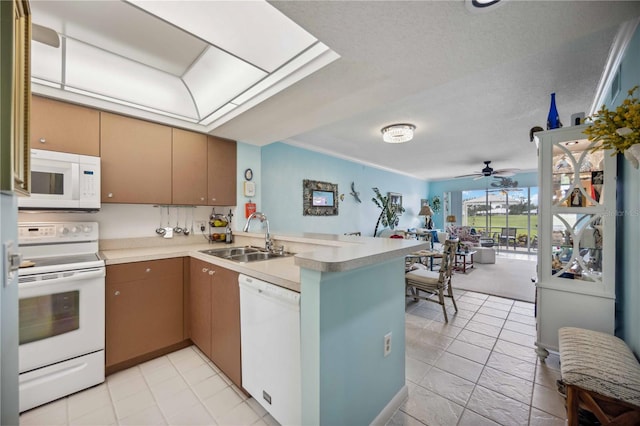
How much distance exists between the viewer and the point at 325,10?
122 centimetres

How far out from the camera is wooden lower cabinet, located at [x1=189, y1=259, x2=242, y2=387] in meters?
1.78

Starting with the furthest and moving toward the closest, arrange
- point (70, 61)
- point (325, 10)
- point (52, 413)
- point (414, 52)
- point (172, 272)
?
point (172, 272), point (70, 61), point (52, 413), point (414, 52), point (325, 10)

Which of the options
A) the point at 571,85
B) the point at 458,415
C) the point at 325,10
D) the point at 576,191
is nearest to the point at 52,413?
the point at 458,415

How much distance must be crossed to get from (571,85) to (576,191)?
115 cm

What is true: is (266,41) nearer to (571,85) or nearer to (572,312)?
(571,85)

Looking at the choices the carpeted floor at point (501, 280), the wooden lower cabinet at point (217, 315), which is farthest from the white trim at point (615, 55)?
the wooden lower cabinet at point (217, 315)

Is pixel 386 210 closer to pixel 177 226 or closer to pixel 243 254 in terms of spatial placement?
pixel 243 254

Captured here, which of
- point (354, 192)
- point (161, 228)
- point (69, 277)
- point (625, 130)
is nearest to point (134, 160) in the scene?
point (161, 228)

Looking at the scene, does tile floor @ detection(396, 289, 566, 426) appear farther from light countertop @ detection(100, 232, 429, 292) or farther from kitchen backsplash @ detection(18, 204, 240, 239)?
kitchen backsplash @ detection(18, 204, 240, 239)

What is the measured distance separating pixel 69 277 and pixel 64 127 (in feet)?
3.99

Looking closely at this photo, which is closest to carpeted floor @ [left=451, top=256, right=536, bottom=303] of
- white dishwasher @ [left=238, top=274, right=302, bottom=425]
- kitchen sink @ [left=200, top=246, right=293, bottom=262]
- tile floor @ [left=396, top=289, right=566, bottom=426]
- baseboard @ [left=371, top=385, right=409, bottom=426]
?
A: tile floor @ [left=396, top=289, right=566, bottom=426]

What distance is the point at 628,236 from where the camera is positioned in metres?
1.74

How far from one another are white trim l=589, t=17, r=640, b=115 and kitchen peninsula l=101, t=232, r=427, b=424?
73.6 inches

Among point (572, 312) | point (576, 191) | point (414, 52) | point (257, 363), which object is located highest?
point (414, 52)
